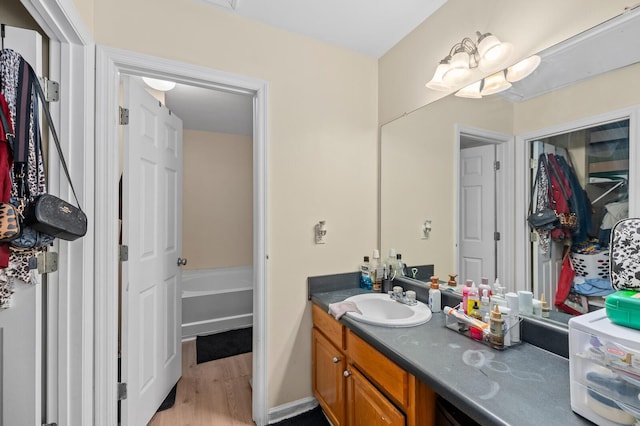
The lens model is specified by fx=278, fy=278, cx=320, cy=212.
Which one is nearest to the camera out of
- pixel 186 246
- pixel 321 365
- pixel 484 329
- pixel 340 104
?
pixel 484 329

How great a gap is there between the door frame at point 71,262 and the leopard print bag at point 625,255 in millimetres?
2038

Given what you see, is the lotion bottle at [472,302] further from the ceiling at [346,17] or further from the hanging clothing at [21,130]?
the hanging clothing at [21,130]

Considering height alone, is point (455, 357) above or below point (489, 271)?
below

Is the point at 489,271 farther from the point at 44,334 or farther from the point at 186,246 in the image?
the point at 186,246

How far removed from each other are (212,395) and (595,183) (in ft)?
7.96

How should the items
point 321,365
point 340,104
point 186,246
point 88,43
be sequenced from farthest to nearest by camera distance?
point 186,246
point 340,104
point 321,365
point 88,43

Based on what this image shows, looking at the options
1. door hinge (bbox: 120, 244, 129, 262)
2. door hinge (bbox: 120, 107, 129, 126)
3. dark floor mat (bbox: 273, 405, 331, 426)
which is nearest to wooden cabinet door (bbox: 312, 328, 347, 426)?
dark floor mat (bbox: 273, 405, 331, 426)

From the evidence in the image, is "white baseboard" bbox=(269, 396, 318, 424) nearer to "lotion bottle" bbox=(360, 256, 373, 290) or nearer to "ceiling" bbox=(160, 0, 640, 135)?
"lotion bottle" bbox=(360, 256, 373, 290)

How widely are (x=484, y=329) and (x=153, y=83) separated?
2.58 meters

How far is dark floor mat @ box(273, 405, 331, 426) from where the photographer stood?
1688 mm

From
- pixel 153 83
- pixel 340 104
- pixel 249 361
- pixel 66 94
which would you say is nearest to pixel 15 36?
pixel 66 94

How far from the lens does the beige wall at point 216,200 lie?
364 centimetres

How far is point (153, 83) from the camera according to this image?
2.08 m

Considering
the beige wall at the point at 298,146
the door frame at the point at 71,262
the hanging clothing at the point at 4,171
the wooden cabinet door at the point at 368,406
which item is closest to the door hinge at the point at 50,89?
the door frame at the point at 71,262
